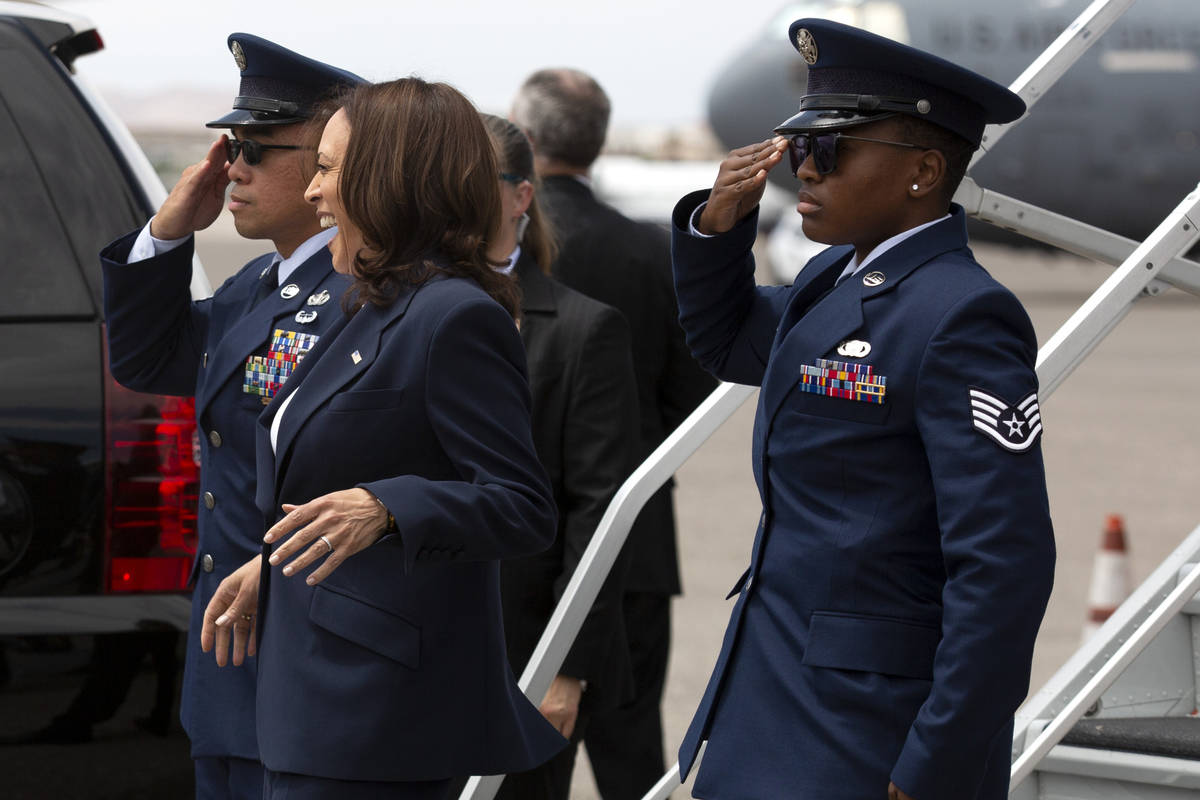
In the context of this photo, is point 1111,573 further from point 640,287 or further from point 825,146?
point 825,146

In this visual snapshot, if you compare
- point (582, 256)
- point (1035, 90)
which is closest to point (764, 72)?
point (582, 256)

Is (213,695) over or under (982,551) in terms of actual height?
under

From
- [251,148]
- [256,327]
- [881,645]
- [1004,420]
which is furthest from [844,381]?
[251,148]

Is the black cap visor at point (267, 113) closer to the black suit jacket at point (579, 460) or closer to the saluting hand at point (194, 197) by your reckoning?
the saluting hand at point (194, 197)

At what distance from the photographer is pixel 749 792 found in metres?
2.07

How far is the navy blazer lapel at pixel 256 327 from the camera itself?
2469 millimetres

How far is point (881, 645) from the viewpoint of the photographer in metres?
2.00

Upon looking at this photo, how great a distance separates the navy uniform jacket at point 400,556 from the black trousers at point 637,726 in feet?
5.85

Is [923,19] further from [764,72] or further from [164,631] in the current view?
[164,631]

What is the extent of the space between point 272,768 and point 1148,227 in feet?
67.2

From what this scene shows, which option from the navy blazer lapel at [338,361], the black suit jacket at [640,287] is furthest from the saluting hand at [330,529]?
the black suit jacket at [640,287]

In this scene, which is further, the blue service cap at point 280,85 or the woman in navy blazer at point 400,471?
the blue service cap at point 280,85

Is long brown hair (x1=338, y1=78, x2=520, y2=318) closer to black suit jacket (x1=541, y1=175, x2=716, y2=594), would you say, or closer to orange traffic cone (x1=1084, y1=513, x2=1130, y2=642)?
black suit jacket (x1=541, y1=175, x2=716, y2=594)

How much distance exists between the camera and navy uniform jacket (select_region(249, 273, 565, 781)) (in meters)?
2.12
